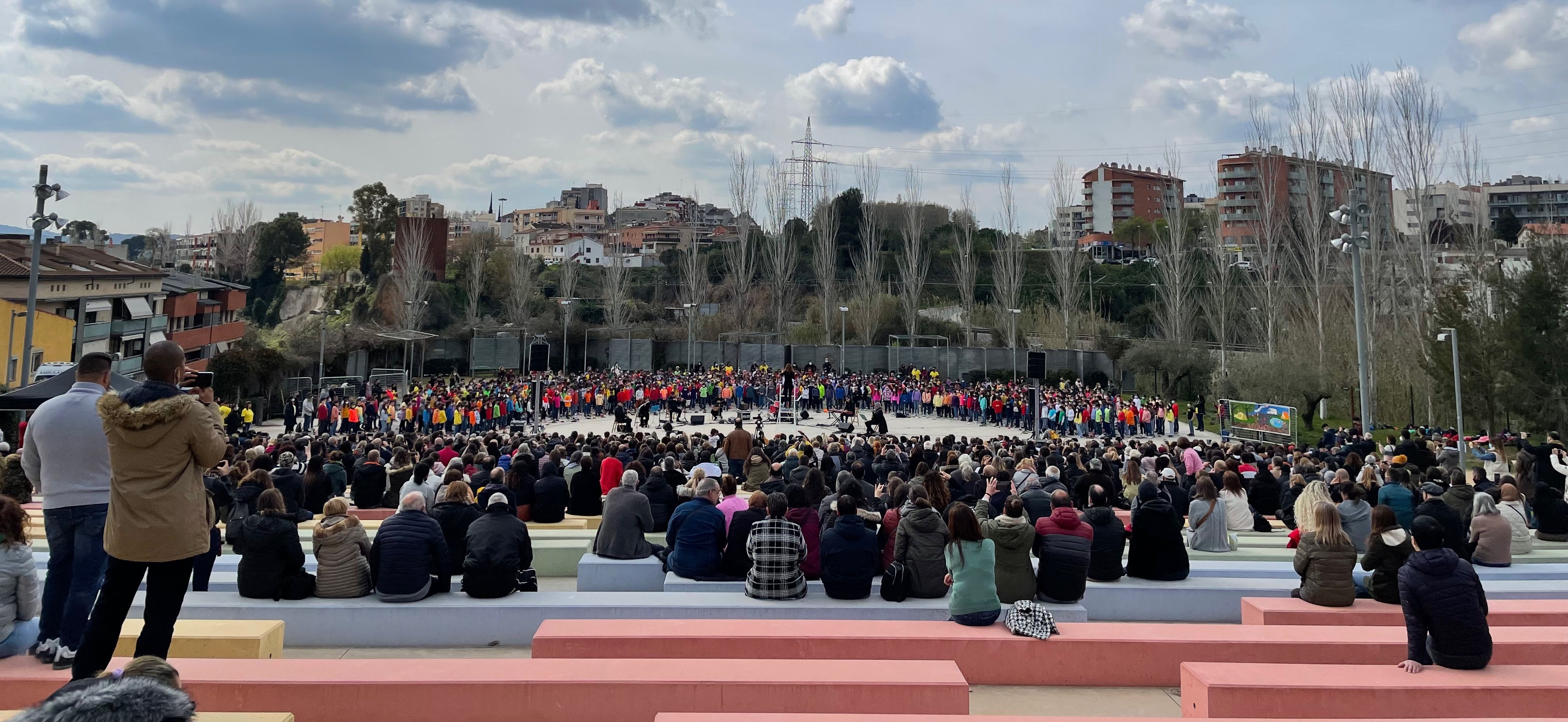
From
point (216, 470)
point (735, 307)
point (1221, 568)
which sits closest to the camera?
point (1221, 568)

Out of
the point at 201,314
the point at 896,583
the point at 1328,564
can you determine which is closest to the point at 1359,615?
the point at 1328,564

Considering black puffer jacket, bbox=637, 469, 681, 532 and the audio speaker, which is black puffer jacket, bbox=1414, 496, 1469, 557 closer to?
black puffer jacket, bbox=637, 469, 681, 532

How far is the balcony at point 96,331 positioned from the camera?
104 ft

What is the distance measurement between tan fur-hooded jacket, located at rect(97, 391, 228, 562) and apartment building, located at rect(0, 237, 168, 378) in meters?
30.1

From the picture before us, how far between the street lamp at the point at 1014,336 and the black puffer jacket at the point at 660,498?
102ft

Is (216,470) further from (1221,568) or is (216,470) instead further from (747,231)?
(747,231)

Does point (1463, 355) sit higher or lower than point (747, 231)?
lower

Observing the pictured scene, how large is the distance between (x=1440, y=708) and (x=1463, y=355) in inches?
956

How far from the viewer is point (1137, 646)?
525 centimetres

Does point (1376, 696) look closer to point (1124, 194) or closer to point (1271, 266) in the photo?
point (1271, 266)

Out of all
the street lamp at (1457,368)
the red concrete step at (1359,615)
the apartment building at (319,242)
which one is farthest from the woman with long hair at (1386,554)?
the apartment building at (319,242)

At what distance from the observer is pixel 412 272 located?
193 feet

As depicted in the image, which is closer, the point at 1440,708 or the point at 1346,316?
the point at 1440,708

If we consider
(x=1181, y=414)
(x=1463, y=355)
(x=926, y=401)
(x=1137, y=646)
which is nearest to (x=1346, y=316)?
(x=1181, y=414)
